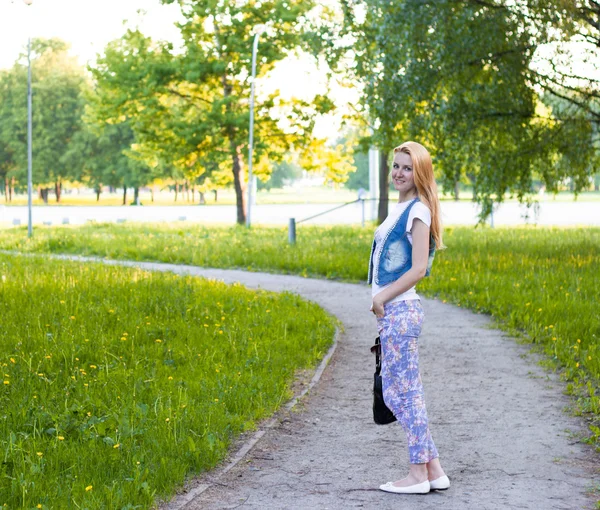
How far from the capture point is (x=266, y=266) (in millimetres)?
18266

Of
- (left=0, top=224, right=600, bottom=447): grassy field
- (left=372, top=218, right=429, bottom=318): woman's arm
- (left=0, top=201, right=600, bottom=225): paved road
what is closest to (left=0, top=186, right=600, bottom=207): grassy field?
(left=0, top=201, right=600, bottom=225): paved road

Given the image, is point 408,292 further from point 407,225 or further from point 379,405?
point 379,405

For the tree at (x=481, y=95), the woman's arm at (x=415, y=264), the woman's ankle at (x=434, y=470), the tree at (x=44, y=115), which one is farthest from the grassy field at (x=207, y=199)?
the woman's arm at (x=415, y=264)

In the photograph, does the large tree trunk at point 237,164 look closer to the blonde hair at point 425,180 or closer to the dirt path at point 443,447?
the dirt path at point 443,447

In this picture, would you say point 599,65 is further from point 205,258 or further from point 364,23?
point 205,258

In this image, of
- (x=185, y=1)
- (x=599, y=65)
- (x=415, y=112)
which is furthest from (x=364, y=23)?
(x=185, y=1)

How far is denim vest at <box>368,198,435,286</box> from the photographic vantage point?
4.90 meters

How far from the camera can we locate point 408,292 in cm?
491

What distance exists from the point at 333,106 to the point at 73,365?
25928 millimetres

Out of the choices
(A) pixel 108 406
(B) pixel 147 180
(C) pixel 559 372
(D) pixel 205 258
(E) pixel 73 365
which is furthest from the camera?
(B) pixel 147 180

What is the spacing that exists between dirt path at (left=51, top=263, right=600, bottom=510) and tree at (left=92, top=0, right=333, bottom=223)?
958 inches

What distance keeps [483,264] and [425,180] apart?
11.7 m

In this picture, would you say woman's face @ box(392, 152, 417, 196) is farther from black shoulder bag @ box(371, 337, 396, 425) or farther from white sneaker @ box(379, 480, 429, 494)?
white sneaker @ box(379, 480, 429, 494)

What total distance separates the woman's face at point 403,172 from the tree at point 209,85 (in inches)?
1083
